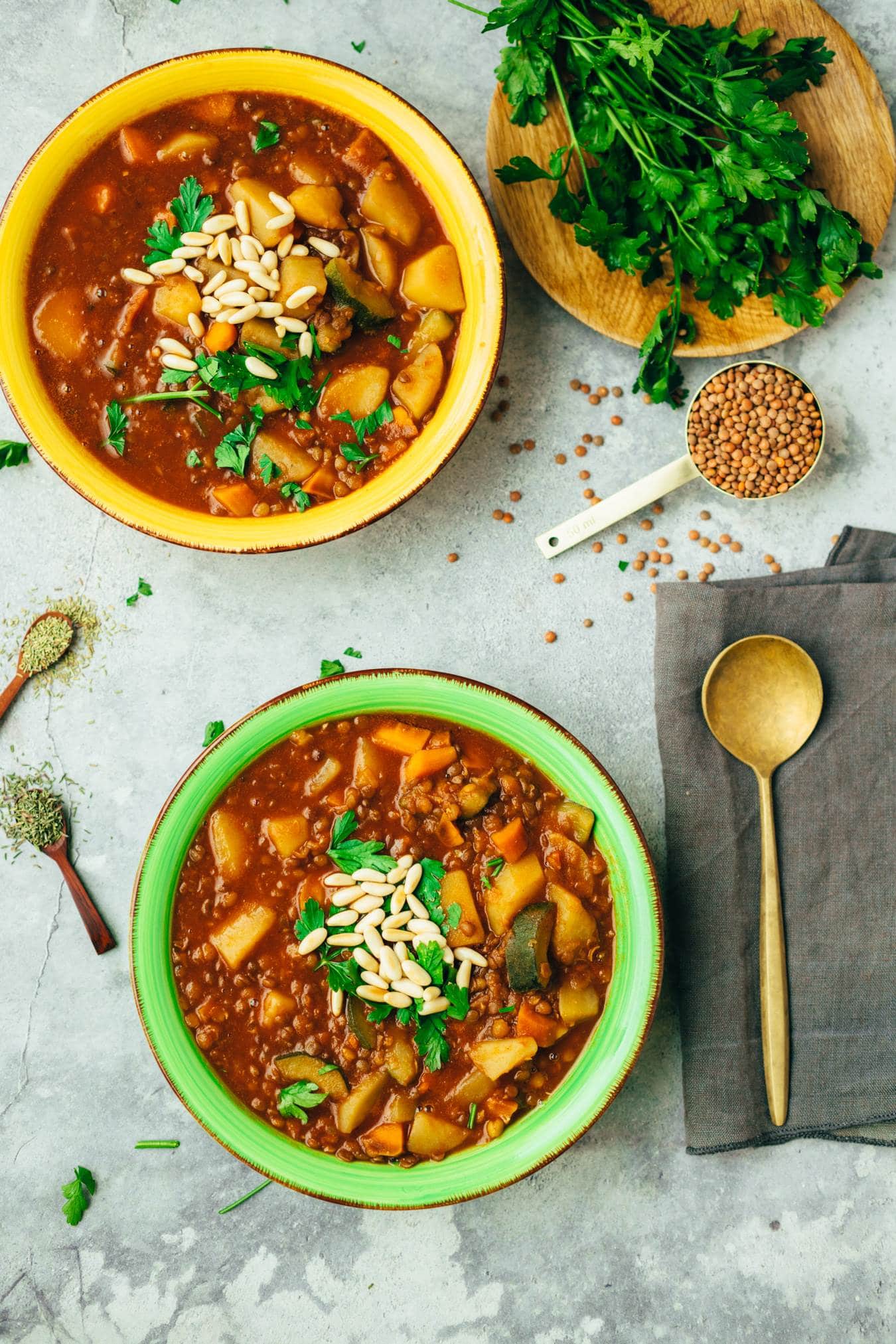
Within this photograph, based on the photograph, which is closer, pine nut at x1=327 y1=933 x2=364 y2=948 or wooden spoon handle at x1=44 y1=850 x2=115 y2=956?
pine nut at x1=327 y1=933 x2=364 y2=948

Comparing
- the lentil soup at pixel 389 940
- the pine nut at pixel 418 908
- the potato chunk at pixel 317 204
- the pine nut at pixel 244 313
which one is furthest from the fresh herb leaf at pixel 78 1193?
the potato chunk at pixel 317 204

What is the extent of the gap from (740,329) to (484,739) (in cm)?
178

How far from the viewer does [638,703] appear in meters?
3.65

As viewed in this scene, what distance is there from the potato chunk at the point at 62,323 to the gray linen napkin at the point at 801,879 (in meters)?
2.28

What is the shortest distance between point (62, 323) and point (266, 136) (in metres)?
0.94

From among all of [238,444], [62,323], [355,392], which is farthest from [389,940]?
[62,323]

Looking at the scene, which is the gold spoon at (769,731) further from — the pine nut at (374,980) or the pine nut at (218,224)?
the pine nut at (218,224)

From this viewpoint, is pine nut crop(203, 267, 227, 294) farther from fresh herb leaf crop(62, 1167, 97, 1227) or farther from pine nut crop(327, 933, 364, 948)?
fresh herb leaf crop(62, 1167, 97, 1227)

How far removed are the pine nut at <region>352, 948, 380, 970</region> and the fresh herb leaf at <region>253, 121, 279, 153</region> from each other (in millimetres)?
2727

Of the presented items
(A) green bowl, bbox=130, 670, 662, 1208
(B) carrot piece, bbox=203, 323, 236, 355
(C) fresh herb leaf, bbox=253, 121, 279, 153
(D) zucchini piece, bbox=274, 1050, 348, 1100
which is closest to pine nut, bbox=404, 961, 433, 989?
(D) zucchini piece, bbox=274, 1050, 348, 1100

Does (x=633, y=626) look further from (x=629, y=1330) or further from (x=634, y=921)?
(x=629, y=1330)

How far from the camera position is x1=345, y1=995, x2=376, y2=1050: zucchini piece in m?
3.13

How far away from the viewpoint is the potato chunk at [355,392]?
3.34 metres

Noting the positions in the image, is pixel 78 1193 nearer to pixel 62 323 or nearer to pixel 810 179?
pixel 62 323
